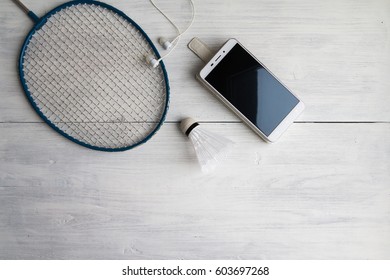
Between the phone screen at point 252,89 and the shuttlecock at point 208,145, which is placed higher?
the phone screen at point 252,89

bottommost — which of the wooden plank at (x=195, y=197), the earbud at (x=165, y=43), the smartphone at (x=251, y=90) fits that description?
the wooden plank at (x=195, y=197)

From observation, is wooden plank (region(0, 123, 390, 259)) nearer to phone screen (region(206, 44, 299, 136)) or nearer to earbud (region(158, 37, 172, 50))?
phone screen (region(206, 44, 299, 136))

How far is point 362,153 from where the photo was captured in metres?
0.74

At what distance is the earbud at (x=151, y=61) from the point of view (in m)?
0.69

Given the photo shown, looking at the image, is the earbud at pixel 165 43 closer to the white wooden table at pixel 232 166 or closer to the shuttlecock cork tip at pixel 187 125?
the white wooden table at pixel 232 166

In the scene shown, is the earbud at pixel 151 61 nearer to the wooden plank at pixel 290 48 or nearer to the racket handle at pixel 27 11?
the wooden plank at pixel 290 48

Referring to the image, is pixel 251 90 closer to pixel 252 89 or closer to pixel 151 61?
pixel 252 89

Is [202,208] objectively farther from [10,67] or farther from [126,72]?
[10,67]

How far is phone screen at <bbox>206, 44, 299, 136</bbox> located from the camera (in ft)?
2.31

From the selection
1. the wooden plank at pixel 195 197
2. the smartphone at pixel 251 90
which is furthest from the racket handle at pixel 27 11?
the smartphone at pixel 251 90

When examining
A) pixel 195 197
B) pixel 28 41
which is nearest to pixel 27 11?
pixel 28 41

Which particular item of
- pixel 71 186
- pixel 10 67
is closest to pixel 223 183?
pixel 71 186

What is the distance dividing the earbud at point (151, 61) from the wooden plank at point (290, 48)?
0.12 feet

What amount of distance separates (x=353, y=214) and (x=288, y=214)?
5.0 inches
